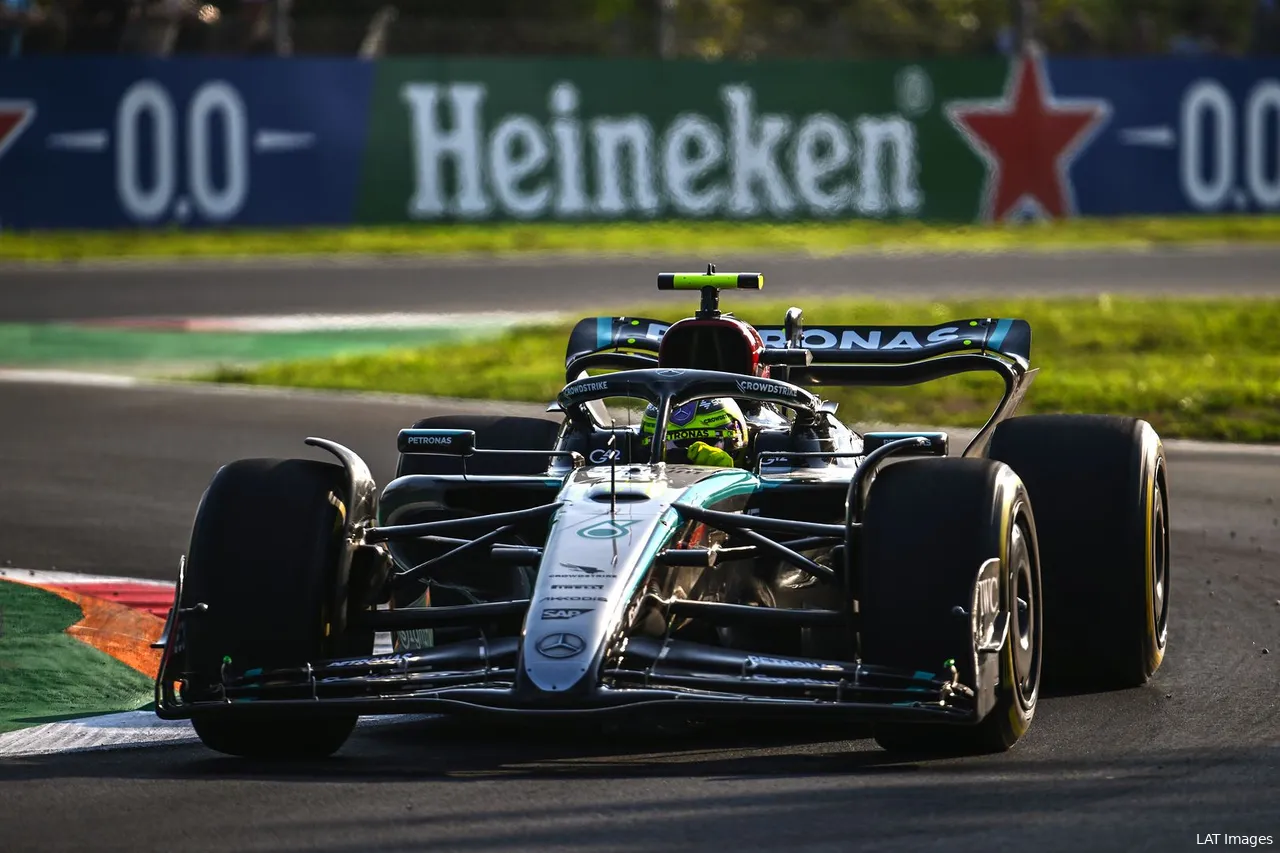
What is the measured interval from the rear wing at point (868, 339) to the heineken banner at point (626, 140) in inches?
663

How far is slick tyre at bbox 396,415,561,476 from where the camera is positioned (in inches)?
328

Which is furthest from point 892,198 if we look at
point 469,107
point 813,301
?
point 813,301

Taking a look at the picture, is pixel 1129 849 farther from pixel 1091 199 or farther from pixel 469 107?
pixel 1091 199

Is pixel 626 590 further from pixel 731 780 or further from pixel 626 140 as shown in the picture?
pixel 626 140

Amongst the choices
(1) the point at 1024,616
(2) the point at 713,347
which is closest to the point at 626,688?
(1) the point at 1024,616

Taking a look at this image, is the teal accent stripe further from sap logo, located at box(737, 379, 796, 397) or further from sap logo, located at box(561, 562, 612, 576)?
sap logo, located at box(561, 562, 612, 576)

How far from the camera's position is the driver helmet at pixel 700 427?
7461 millimetres

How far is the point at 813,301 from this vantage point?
20656 mm

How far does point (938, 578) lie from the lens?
6.08 meters

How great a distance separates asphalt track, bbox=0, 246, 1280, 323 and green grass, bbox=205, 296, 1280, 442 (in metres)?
2.01

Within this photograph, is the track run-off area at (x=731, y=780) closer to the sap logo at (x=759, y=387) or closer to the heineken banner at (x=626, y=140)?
the sap logo at (x=759, y=387)

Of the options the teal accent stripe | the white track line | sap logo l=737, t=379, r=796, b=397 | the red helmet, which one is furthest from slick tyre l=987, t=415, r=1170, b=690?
the white track line

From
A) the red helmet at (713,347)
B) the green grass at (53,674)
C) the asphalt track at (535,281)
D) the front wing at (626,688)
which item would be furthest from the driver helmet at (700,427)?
the asphalt track at (535,281)

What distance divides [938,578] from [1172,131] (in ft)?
78.3
